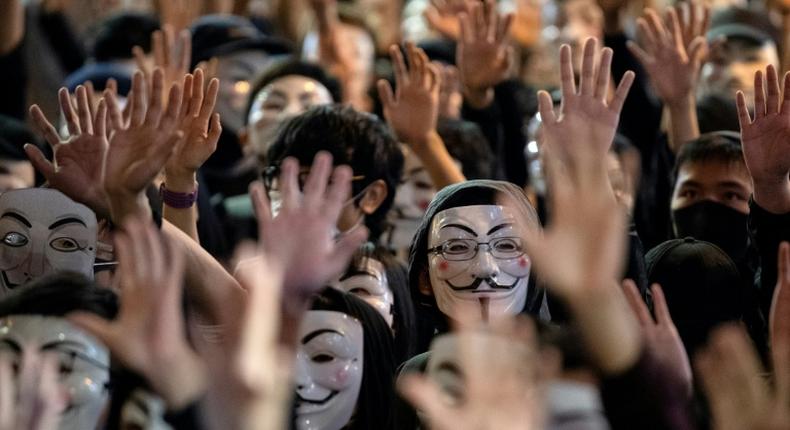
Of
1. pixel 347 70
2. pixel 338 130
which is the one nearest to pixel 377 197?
pixel 338 130

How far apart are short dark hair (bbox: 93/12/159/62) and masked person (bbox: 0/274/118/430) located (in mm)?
2835

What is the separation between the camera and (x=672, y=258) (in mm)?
3896

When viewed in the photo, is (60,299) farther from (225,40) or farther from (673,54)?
(225,40)

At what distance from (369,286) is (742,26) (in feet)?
7.36

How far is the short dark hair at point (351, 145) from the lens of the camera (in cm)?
450

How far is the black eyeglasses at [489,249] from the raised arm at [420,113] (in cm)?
107

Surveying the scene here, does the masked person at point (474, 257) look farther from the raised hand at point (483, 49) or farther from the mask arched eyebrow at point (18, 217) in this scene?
the raised hand at point (483, 49)

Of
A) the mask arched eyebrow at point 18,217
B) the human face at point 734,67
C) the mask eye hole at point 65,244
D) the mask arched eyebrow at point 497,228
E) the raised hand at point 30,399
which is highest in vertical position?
the human face at point 734,67

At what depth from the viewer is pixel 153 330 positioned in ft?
9.23

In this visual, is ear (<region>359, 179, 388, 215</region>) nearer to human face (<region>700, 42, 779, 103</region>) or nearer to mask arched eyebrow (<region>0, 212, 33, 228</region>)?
mask arched eyebrow (<region>0, 212, 33, 228</region>)

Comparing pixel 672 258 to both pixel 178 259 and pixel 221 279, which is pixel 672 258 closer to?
pixel 221 279

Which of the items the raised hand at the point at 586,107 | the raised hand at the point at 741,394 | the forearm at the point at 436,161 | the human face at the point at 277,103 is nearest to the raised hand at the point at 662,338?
the raised hand at the point at 741,394

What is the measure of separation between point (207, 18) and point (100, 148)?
8.20ft

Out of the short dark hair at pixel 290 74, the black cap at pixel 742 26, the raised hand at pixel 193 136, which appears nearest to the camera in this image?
the raised hand at pixel 193 136
